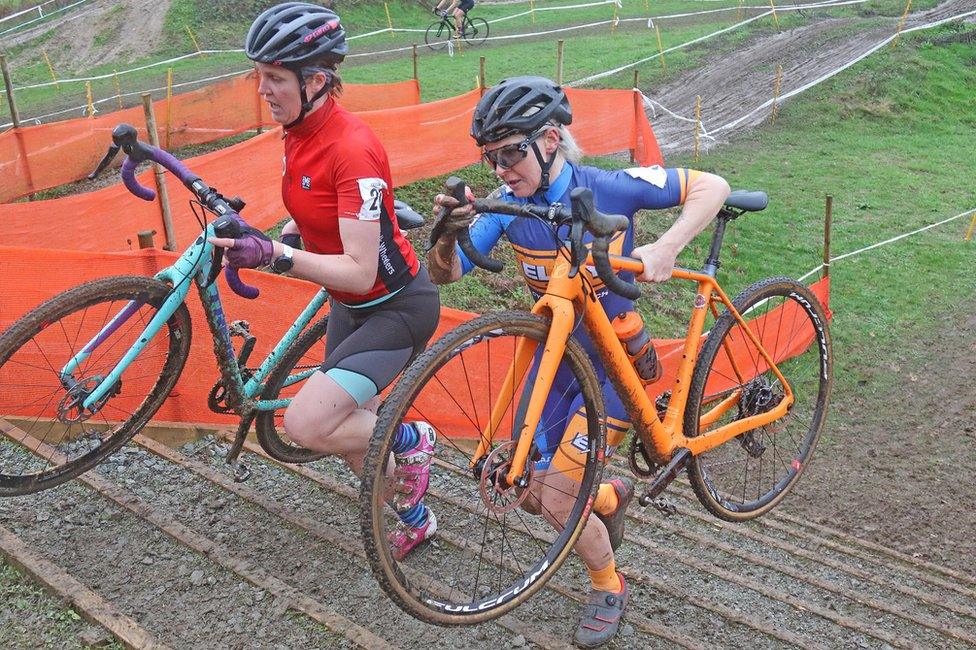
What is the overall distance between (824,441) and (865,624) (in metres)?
4.53

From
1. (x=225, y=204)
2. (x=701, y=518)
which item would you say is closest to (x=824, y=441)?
(x=701, y=518)

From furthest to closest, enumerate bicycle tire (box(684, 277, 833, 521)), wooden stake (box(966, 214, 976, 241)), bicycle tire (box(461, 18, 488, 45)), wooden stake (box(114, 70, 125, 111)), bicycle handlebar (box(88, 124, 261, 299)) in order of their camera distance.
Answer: bicycle tire (box(461, 18, 488, 45)) < wooden stake (box(114, 70, 125, 111)) < wooden stake (box(966, 214, 976, 241)) < bicycle tire (box(684, 277, 833, 521)) < bicycle handlebar (box(88, 124, 261, 299))

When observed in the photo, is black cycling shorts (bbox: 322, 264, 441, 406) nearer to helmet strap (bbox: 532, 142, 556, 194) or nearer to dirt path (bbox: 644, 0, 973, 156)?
helmet strap (bbox: 532, 142, 556, 194)

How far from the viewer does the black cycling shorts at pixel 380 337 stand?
4039 millimetres

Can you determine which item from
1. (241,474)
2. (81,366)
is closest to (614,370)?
(241,474)

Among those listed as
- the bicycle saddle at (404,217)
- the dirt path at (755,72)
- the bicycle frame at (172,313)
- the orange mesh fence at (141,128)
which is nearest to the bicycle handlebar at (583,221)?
the bicycle saddle at (404,217)

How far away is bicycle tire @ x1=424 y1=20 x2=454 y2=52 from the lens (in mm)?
29081

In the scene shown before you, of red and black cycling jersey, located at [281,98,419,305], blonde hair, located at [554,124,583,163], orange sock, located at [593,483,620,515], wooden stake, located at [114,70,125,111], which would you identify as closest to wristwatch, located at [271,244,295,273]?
red and black cycling jersey, located at [281,98,419,305]

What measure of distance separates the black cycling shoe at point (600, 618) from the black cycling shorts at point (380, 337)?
1437 mm

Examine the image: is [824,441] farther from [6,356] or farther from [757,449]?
[6,356]

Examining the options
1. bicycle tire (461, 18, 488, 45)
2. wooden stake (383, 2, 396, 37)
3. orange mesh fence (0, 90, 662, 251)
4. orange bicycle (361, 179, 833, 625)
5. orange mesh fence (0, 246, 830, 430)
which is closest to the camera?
orange bicycle (361, 179, 833, 625)

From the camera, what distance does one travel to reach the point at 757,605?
191 inches

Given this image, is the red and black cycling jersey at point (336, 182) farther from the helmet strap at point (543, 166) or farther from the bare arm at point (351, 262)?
the helmet strap at point (543, 166)

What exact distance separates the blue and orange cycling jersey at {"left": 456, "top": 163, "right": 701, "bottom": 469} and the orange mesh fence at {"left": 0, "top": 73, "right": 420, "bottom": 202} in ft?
36.2
